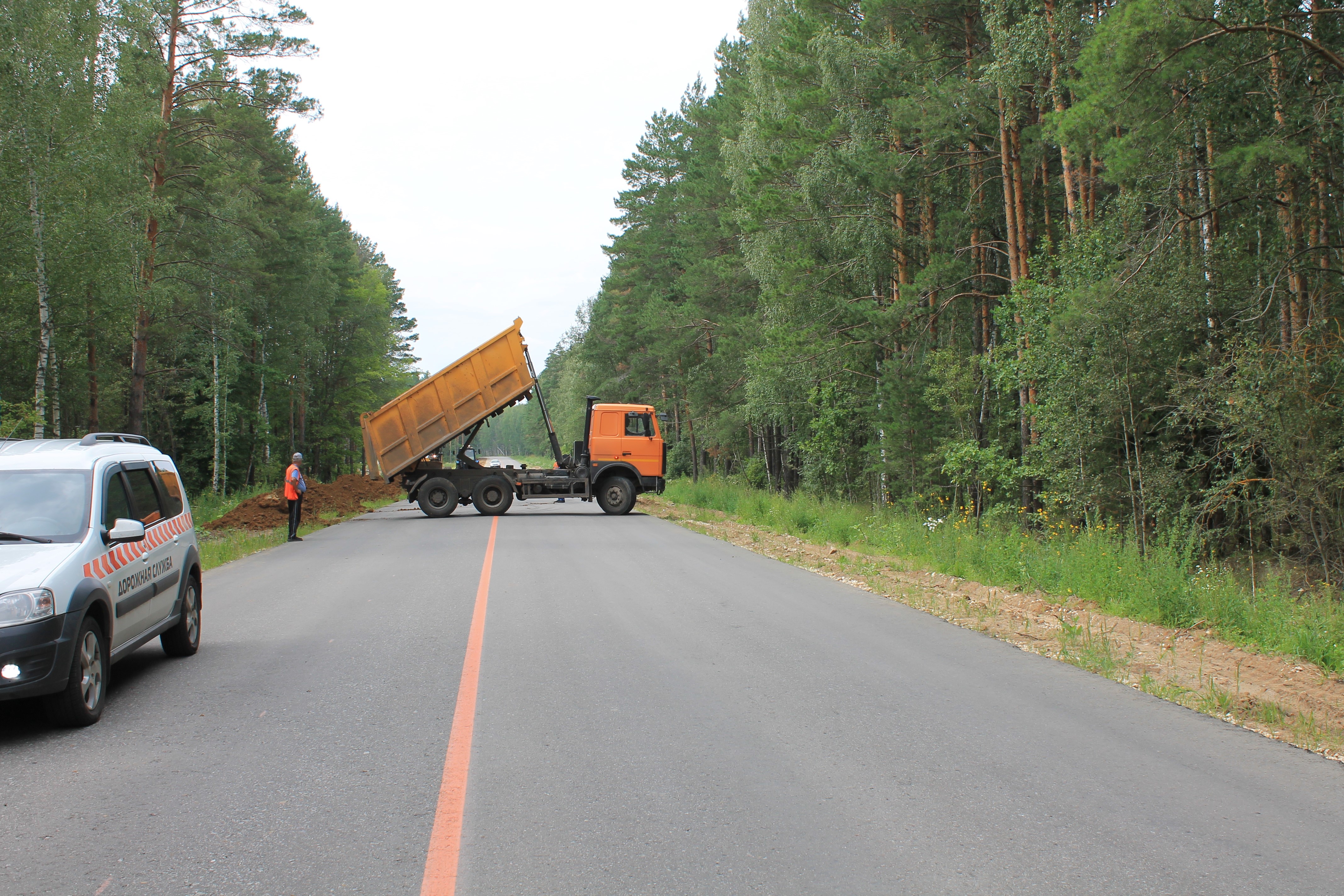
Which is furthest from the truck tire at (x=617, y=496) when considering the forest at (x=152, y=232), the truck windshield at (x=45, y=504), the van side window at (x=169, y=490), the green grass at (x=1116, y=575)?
the truck windshield at (x=45, y=504)

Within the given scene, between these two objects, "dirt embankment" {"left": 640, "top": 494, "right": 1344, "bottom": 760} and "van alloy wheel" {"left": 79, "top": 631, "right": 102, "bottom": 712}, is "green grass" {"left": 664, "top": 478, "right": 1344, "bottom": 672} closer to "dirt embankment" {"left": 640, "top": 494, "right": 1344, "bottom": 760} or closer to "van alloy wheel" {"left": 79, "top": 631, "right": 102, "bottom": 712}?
"dirt embankment" {"left": 640, "top": 494, "right": 1344, "bottom": 760}

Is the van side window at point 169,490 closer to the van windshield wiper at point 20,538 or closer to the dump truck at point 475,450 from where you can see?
the van windshield wiper at point 20,538

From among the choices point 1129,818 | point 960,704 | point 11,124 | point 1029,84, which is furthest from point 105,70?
→ point 1129,818

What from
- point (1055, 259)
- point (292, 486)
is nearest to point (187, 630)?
point (292, 486)

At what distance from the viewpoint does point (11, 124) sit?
17.3 m

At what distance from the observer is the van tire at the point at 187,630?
7.21 m

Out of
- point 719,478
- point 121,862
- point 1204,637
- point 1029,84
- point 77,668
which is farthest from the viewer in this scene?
point 719,478

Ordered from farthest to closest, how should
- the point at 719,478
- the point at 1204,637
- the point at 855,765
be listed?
the point at 719,478 → the point at 1204,637 → the point at 855,765

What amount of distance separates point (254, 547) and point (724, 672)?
13.3m

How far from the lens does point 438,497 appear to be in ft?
80.4

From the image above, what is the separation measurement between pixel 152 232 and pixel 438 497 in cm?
1005

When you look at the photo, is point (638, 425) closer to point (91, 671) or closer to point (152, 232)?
point (152, 232)

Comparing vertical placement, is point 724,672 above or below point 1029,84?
below

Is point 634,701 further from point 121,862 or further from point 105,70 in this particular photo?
point 105,70
